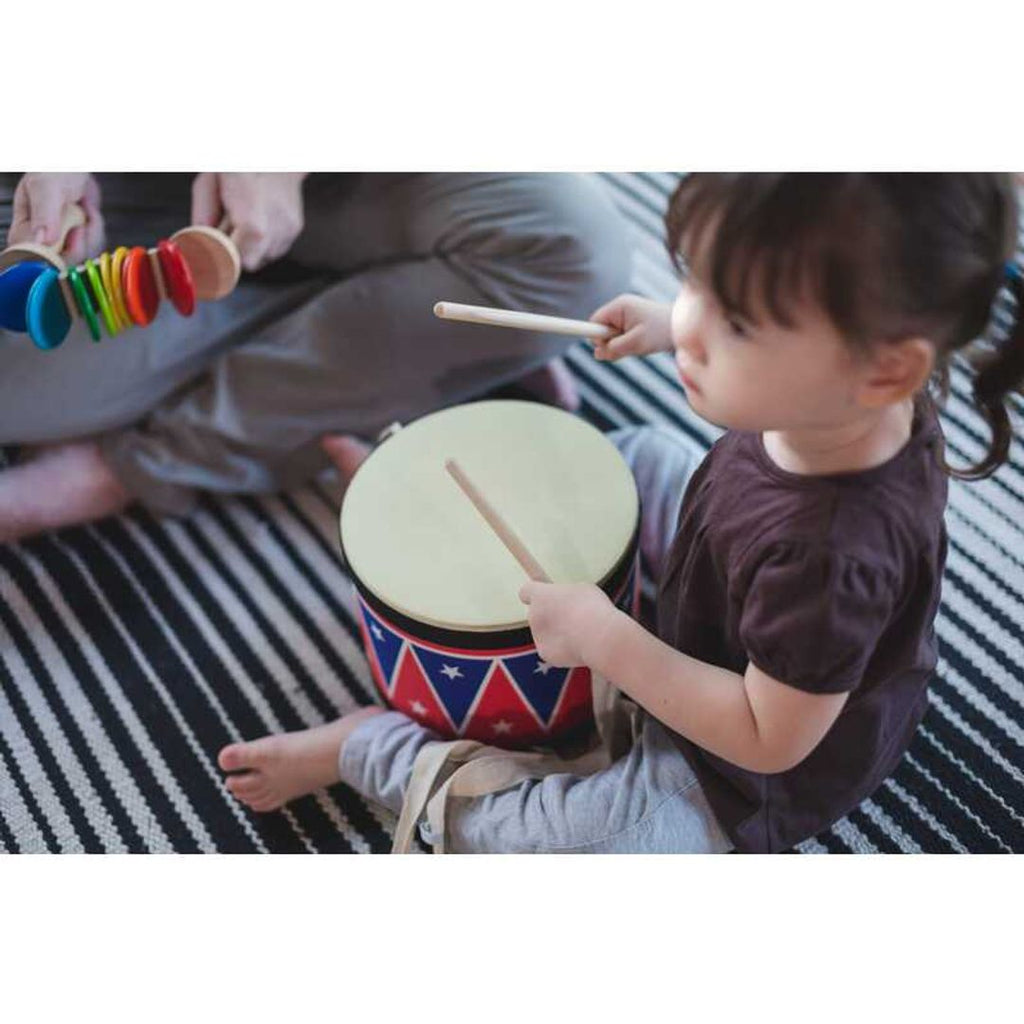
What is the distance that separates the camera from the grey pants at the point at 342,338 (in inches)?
42.5

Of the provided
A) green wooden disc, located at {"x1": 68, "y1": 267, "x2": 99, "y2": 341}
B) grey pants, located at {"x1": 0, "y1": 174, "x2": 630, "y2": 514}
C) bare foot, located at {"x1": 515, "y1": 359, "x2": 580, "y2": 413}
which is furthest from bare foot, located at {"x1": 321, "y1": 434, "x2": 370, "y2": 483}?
green wooden disc, located at {"x1": 68, "y1": 267, "x2": 99, "y2": 341}

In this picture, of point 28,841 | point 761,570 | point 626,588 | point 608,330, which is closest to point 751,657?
point 761,570

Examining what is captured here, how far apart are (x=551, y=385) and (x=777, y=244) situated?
2.16ft

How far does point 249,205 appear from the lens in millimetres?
961

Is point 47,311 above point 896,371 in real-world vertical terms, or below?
below

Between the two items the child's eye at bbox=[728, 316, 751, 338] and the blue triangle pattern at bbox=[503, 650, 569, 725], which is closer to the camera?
the child's eye at bbox=[728, 316, 751, 338]

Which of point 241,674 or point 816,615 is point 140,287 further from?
point 816,615

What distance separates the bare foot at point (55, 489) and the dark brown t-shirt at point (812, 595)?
610 millimetres

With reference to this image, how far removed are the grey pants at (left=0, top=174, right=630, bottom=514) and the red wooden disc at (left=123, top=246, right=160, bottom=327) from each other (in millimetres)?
134

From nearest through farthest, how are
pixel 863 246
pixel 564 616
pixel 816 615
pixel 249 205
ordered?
pixel 863 246 → pixel 816 615 → pixel 564 616 → pixel 249 205

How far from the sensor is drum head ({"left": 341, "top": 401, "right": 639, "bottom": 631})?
31.6 inches

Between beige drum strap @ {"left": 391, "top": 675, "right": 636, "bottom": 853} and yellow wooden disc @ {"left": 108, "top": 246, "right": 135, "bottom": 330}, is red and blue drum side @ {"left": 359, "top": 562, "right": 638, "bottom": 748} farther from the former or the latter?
yellow wooden disc @ {"left": 108, "top": 246, "right": 135, "bottom": 330}

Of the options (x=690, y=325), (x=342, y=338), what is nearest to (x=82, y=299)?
(x=342, y=338)

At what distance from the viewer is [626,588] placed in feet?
2.76
